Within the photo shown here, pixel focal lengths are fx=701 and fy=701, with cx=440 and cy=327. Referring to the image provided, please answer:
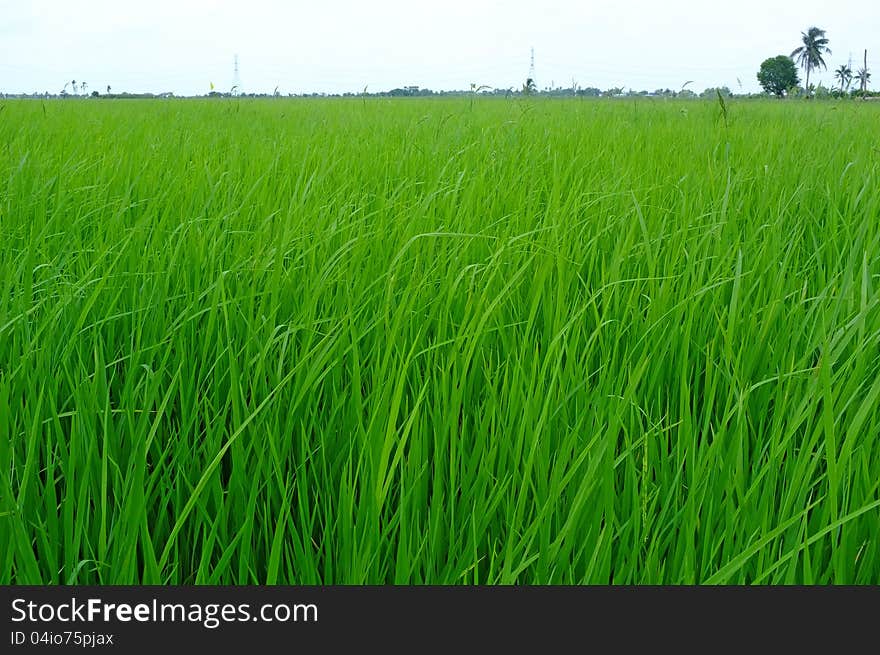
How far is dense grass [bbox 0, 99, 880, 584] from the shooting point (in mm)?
710

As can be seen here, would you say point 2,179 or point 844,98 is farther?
point 844,98

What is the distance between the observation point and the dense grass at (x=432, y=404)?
710 millimetres

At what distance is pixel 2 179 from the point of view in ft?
6.95

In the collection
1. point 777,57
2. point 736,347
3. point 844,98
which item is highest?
point 777,57

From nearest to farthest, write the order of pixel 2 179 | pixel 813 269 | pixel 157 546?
pixel 157 546 → pixel 813 269 → pixel 2 179

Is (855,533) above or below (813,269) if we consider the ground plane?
below

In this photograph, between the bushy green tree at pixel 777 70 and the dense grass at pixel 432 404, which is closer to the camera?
the dense grass at pixel 432 404

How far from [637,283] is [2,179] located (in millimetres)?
1931

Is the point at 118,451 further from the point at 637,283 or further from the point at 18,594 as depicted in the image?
the point at 637,283

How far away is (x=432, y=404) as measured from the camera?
98 cm

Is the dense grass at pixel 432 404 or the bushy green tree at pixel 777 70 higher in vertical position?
the bushy green tree at pixel 777 70

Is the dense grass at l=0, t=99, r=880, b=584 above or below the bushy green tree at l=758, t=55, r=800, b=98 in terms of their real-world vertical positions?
below

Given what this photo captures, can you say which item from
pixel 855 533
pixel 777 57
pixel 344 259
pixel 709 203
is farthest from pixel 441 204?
pixel 777 57

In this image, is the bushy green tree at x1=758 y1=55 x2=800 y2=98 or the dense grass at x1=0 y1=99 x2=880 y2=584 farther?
the bushy green tree at x1=758 y1=55 x2=800 y2=98
